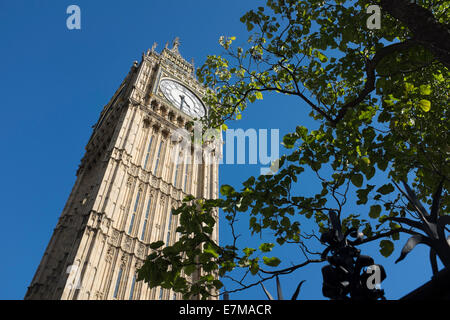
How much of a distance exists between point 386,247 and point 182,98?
43602 mm

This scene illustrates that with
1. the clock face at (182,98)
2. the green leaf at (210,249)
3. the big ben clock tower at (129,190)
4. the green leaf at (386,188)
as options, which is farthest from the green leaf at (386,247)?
the clock face at (182,98)

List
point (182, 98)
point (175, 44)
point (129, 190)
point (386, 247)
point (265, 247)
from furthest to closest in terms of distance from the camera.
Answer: point (175, 44) < point (182, 98) < point (129, 190) < point (265, 247) < point (386, 247)

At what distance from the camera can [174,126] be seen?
40875 millimetres

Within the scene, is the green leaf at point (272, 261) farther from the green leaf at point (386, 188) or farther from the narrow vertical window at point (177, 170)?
the narrow vertical window at point (177, 170)

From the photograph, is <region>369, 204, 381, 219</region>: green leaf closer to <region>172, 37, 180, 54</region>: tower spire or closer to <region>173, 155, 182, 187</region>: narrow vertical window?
<region>173, 155, 182, 187</region>: narrow vertical window

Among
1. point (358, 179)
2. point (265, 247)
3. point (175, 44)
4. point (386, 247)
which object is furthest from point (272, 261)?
point (175, 44)

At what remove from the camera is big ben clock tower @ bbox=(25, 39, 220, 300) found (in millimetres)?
24078

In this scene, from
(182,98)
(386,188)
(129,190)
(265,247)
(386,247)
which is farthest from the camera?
(182,98)

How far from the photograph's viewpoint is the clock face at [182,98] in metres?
44.2

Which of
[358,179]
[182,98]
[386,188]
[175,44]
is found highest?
[175,44]

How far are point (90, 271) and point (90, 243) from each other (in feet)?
7.68

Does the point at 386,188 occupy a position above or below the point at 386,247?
above

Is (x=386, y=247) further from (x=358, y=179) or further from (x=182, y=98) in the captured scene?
(x=182, y=98)

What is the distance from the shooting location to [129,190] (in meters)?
31.2
